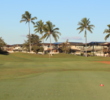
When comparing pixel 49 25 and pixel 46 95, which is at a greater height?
pixel 49 25

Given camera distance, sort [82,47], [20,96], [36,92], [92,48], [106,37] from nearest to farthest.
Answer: [20,96]
[36,92]
[106,37]
[92,48]
[82,47]

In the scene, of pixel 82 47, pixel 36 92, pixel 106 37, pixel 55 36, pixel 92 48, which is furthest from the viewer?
pixel 82 47

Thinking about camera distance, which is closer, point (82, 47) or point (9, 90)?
point (9, 90)

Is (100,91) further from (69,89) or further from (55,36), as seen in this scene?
(55,36)

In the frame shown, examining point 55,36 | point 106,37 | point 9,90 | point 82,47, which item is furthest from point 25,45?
point 9,90

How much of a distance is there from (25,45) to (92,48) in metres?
38.0

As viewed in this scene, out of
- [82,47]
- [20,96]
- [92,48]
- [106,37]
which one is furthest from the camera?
[82,47]

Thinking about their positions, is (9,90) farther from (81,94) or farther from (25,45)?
(25,45)

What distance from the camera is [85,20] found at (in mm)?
93312

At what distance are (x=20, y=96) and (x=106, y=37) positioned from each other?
7694 centimetres

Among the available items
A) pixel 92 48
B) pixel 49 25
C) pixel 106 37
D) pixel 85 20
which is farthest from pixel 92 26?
pixel 92 48

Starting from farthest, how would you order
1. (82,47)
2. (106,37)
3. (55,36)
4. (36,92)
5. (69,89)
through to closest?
(82,47)
(55,36)
(106,37)
(69,89)
(36,92)

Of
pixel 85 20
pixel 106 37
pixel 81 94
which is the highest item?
pixel 85 20

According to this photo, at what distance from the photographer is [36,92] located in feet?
38.3
